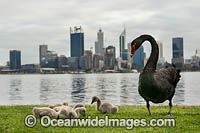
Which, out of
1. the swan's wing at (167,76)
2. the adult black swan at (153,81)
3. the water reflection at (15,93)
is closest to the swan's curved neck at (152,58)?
the adult black swan at (153,81)

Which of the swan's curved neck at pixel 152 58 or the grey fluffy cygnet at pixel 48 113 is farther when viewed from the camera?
the swan's curved neck at pixel 152 58

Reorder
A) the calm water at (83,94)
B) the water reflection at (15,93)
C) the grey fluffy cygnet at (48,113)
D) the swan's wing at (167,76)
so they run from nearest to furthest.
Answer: the grey fluffy cygnet at (48,113) < the swan's wing at (167,76) < the calm water at (83,94) < the water reflection at (15,93)

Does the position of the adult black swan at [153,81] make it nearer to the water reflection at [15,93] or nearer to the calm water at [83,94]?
the calm water at [83,94]

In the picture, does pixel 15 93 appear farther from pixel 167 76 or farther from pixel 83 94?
pixel 167 76

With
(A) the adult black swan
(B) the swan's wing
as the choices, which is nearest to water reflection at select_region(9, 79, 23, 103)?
(B) the swan's wing

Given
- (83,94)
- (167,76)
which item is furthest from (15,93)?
(167,76)

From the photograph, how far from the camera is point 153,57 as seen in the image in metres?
8.64

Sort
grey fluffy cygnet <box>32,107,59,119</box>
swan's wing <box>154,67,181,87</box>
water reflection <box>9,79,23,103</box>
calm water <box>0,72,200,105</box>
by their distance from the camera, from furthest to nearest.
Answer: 1. water reflection <box>9,79,23,103</box>
2. calm water <box>0,72,200,105</box>
3. swan's wing <box>154,67,181,87</box>
4. grey fluffy cygnet <box>32,107,59,119</box>

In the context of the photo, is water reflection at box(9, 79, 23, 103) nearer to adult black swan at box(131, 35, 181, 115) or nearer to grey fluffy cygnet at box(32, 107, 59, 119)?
grey fluffy cygnet at box(32, 107, 59, 119)

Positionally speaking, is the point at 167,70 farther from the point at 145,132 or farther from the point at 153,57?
the point at 145,132

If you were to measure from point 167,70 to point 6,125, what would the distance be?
5.09m

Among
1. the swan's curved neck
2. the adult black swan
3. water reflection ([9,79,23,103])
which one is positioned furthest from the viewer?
water reflection ([9,79,23,103])

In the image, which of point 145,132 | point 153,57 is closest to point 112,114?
point 153,57

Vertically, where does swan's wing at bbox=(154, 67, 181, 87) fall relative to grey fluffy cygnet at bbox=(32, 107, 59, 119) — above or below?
above
